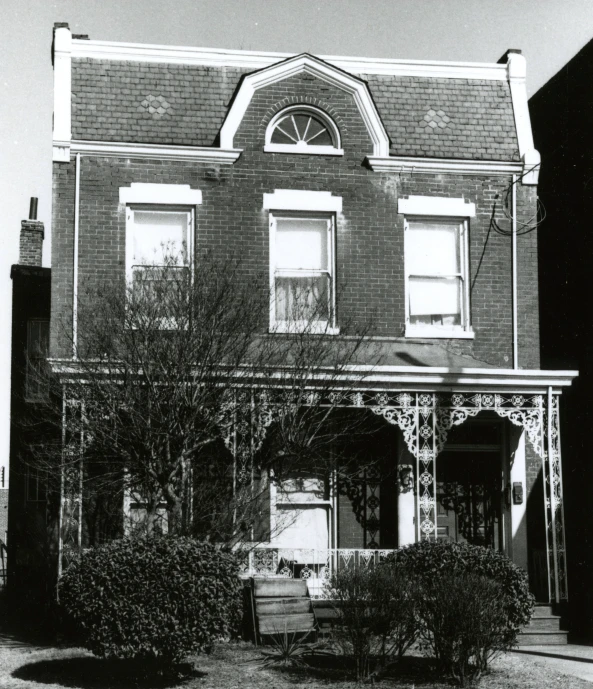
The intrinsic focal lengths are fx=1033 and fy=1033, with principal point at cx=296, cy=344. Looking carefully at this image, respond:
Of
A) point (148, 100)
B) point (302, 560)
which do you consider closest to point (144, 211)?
point (148, 100)

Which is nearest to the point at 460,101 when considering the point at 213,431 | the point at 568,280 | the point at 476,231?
the point at 476,231

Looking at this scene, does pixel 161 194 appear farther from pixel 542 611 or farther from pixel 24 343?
pixel 24 343

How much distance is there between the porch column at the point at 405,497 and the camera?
1446 cm

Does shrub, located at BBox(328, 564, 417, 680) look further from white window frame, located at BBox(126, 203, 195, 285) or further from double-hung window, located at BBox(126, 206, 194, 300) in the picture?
white window frame, located at BBox(126, 203, 195, 285)

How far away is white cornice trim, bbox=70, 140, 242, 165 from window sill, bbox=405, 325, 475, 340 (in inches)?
142

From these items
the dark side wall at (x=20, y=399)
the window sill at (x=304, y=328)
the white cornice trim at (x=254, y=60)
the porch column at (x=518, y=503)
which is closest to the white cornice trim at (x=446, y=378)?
the window sill at (x=304, y=328)

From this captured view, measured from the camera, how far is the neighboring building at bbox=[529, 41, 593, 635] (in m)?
16.4

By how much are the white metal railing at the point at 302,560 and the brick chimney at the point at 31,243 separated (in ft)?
41.7

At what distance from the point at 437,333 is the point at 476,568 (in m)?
4.96

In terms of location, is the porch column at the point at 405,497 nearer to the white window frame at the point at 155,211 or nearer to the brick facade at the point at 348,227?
the brick facade at the point at 348,227

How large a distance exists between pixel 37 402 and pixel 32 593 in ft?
16.5

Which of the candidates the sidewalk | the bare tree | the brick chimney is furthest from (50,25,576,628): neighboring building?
the brick chimney

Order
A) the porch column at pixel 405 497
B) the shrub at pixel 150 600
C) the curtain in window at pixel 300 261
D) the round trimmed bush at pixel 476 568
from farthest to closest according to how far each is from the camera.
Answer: the curtain in window at pixel 300 261, the porch column at pixel 405 497, the round trimmed bush at pixel 476 568, the shrub at pixel 150 600

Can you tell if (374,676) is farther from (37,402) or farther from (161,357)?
(37,402)
